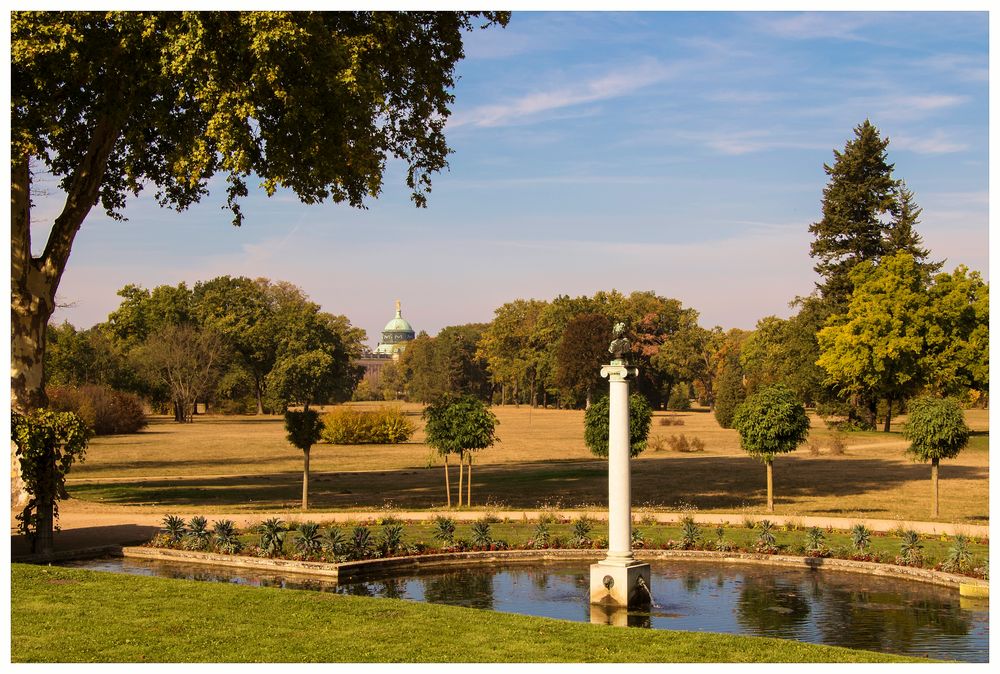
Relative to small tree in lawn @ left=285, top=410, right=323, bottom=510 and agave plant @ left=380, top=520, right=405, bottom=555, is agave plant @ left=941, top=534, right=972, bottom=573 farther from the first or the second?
small tree in lawn @ left=285, top=410, right=323, bottom=510

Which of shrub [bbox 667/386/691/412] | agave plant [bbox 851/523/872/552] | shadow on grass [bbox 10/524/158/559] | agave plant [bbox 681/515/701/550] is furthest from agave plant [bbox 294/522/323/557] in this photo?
shrub [bbox 667/386/691/412]

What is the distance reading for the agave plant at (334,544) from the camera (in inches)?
715

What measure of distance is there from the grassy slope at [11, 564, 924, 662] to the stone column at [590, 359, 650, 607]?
229 cm

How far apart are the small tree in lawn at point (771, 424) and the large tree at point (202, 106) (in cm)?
1093

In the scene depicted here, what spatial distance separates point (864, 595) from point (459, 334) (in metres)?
127

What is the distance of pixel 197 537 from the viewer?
64.0 feet

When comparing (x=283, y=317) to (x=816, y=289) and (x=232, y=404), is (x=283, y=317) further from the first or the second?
(x=816, y=289)

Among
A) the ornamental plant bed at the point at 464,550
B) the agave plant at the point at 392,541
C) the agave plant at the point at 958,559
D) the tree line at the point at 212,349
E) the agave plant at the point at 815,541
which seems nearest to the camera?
the agave plant at the point at 958,559

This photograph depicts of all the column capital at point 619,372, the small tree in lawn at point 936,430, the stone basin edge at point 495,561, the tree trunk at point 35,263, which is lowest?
the stone basin edge at point 495,561

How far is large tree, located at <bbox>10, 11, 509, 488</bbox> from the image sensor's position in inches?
813

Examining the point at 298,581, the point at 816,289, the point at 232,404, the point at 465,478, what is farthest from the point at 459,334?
the point at 298,581

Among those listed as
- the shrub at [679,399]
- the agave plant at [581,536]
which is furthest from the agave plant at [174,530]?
the shrub at [679,399]

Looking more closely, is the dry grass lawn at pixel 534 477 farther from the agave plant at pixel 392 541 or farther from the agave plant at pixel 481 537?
the agave plant at pixel 392 541

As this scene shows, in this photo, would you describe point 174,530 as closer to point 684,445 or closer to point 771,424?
point 771,424
